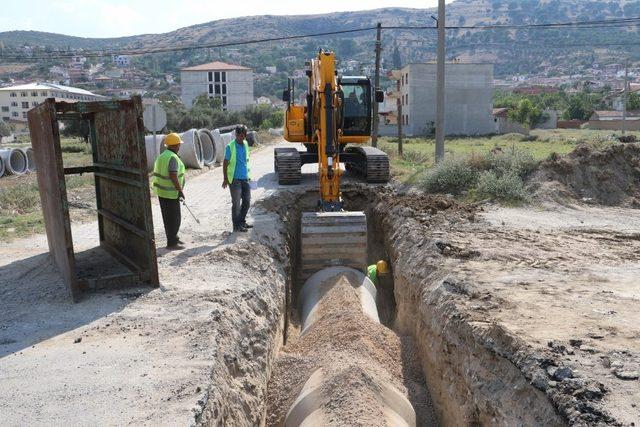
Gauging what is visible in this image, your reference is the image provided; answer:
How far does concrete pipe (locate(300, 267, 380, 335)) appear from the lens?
9508mm

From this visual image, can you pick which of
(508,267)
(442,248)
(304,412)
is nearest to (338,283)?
(442,248)

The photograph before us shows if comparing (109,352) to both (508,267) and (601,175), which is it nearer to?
(508,267)

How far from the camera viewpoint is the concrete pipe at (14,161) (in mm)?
25000

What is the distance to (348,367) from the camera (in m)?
6.72

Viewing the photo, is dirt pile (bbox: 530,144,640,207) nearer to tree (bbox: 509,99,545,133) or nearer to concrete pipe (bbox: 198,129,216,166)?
concrete pipe (bbox: 198,129,216,166)

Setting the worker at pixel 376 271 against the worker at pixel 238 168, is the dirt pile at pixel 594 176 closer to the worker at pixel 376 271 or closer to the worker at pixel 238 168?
the worker at pixel 376 271

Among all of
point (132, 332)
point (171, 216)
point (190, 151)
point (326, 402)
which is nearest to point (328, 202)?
point (171, 216)

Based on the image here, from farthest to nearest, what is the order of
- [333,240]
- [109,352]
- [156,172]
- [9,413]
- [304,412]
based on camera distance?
1. [333,240]
2. [156,172]
3. [304,412]
4. [109,352]
5. [9,413]

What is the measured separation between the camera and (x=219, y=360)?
568 cm

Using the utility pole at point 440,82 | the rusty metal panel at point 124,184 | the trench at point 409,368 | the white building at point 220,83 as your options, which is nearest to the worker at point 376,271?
the trench at point 409,368

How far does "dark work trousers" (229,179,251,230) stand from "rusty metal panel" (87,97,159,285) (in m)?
1.99

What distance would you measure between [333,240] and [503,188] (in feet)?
15.6

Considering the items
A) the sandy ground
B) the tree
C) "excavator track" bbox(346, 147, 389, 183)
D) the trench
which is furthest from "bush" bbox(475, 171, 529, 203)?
the tree

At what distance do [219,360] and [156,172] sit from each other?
407cm
